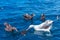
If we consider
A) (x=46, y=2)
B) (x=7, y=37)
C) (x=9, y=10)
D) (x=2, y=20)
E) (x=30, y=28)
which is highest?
(x=46, y=2)

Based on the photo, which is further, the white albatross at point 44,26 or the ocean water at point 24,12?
the white albatross at point 44,26

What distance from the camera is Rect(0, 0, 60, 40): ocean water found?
14.2 meters

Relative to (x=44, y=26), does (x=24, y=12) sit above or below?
above

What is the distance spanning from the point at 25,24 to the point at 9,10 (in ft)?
9.84

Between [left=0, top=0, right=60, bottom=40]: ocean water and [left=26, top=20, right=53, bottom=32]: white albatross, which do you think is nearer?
[left=0, top=0, right=60, bottom=40]: ocean water

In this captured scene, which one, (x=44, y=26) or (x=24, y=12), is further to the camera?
(x=24, y=12)

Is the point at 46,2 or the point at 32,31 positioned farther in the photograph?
the point at 46,2

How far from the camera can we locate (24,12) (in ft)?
57.9

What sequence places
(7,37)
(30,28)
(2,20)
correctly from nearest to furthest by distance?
(7,37) → (30,28) → (2,20)

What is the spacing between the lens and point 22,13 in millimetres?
17406

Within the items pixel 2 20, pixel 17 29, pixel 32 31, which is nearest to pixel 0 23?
pixel 2 20

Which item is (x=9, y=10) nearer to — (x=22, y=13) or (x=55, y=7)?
A: (x=22, y=13)

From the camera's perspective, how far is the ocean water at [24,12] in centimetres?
1416

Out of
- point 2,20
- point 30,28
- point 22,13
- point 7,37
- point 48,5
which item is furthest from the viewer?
point 48,5
